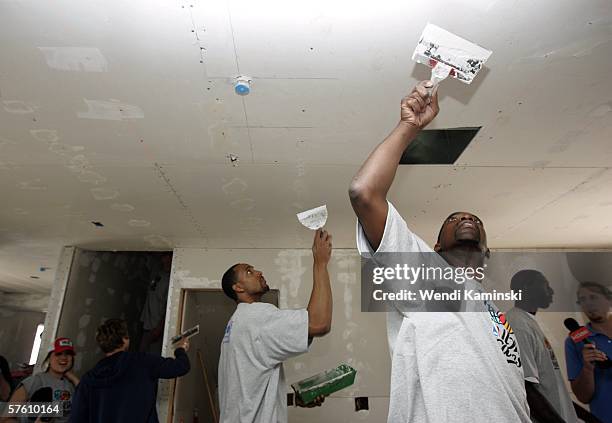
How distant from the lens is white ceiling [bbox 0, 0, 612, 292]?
1176 millimetres

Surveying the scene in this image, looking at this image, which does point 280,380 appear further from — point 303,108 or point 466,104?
point 466,104

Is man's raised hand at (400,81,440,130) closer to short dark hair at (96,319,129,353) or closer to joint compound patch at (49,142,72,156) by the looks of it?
joint compound patch at (49,142,72,156)

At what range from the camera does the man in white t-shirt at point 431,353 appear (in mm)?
694

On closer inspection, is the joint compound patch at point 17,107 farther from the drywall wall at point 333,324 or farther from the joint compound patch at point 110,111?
the drywall wall at point 333,324

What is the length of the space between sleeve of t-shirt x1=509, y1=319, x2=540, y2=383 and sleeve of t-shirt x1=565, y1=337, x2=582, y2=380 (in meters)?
0.83

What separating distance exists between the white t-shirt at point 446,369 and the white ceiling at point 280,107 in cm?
82

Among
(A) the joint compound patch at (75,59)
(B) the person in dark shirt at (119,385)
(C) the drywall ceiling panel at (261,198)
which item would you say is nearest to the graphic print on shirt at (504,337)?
(C) the drywall ceiling panel at (261,198)

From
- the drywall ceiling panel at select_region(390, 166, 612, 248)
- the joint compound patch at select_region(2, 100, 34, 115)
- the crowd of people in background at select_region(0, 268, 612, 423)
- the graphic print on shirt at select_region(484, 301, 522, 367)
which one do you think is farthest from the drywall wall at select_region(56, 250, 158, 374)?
the graphic print on shirt at select_region(484, 301, 522, 367)

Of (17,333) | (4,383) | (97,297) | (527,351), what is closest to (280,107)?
(527,351)

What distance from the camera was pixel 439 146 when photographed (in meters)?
1.88

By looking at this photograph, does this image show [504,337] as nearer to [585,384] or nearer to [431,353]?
[431,353]

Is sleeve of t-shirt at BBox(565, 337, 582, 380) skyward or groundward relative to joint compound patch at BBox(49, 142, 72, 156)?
groundward

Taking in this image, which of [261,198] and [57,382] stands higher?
[261,198]

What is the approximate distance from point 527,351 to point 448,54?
1227 millimetres
